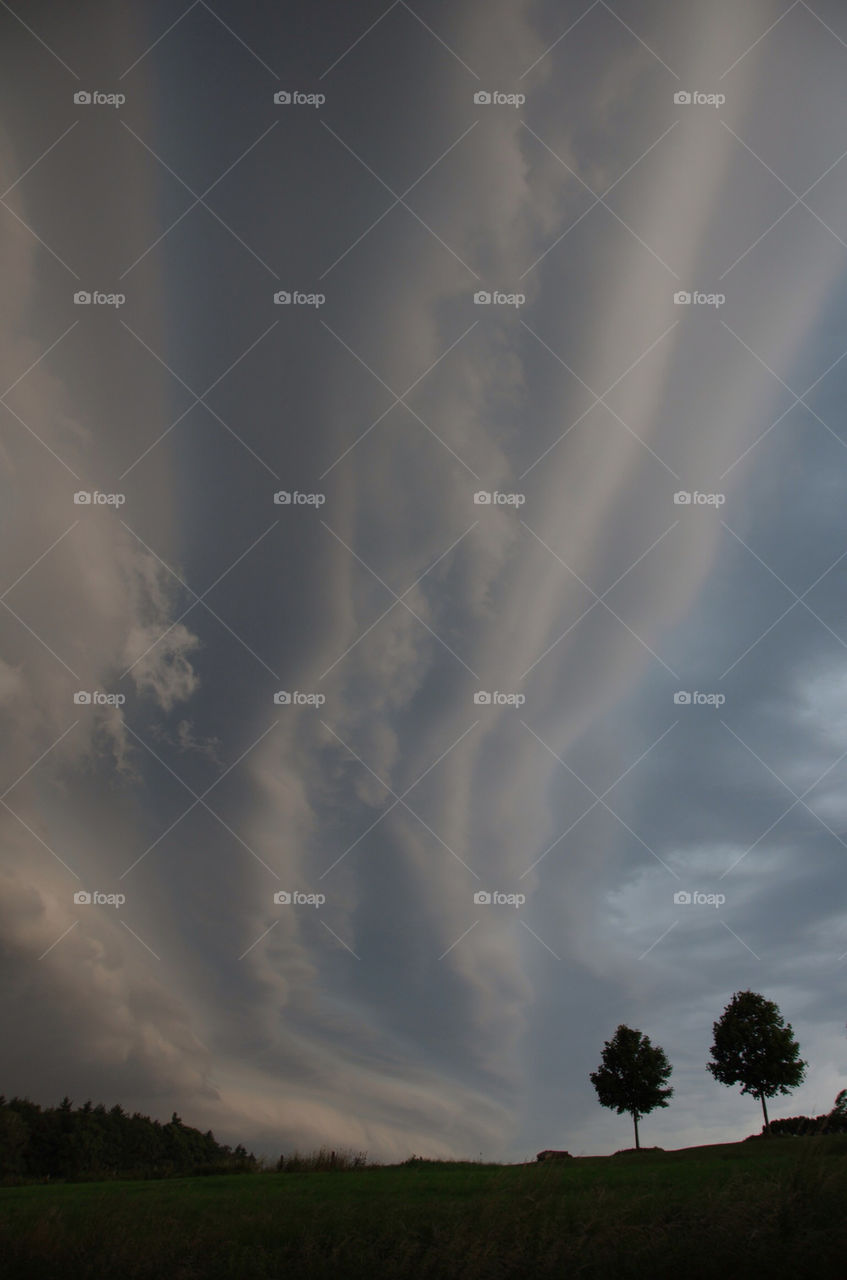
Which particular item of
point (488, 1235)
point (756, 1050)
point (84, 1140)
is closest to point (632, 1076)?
point (756, 1050)

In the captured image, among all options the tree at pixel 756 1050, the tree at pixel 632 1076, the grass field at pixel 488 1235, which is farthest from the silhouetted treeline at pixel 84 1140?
the grass field at pixel 488 1235

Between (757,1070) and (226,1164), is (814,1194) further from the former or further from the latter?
(757,1070)

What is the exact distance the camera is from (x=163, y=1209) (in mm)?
15906

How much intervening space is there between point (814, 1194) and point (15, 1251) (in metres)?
12.0

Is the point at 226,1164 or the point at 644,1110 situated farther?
the point at 644,1110

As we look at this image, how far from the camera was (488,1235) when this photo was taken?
1140 centimetres

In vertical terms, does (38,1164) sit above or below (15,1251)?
below

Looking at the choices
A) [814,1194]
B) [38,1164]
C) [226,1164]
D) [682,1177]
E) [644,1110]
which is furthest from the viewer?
[38,1164]

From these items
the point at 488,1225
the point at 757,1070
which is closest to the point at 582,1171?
the point at 488,1225

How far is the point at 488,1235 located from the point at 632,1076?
53303 mm

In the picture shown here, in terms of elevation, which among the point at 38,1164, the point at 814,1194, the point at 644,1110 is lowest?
the point at 38,1164

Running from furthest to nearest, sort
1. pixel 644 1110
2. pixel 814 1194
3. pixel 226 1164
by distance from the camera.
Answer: pixel 644 1110 → pixel 226 1164 → pixel 814 1194

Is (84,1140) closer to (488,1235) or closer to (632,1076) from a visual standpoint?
(632,1076)

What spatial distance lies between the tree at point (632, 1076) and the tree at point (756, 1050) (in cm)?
468
